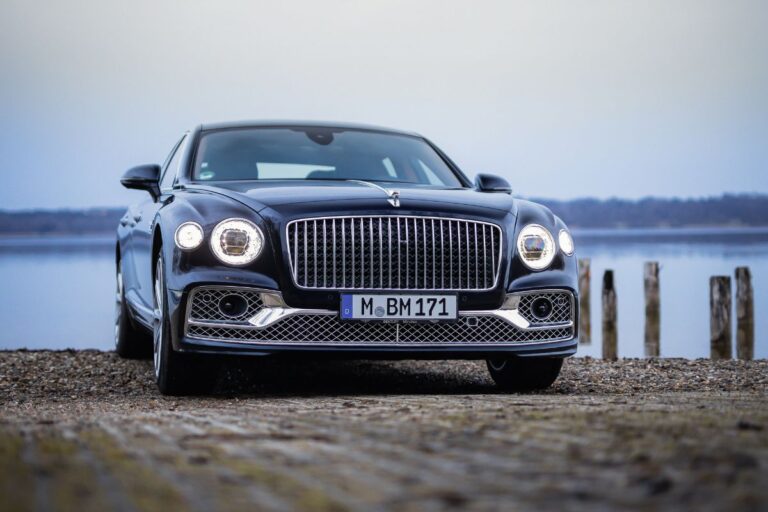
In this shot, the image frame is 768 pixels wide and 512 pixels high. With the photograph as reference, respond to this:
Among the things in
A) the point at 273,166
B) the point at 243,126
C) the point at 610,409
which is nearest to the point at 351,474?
the point at 610,409

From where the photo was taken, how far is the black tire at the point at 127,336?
10289 millimetres

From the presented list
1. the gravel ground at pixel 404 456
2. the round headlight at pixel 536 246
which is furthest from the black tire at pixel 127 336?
the round headlight at pixel 536 246

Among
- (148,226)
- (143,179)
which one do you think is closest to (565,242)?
(148,226)

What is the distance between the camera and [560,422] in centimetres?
435

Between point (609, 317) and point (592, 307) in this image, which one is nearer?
point (609, 317)

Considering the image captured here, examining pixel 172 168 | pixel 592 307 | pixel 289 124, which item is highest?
pixel 289 124

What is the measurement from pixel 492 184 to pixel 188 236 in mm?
2365

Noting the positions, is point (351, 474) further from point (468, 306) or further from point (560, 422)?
point (468, 306)

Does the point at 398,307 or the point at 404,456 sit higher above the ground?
the point at 398,307

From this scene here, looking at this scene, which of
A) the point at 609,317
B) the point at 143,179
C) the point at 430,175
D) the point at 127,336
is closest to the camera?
the point at 143,179

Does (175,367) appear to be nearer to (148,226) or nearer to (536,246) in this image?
(148,226)

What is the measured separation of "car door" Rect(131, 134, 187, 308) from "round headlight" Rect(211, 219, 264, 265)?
1154 millimetres

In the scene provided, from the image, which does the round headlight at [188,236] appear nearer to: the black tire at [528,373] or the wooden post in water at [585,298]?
the black tire at [528,373]

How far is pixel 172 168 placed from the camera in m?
8.59
